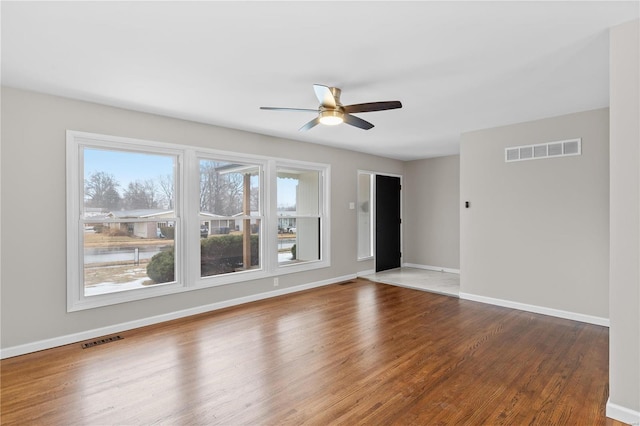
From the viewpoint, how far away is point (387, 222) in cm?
746

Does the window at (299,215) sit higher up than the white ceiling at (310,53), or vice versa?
the white ceiling at (310,53)

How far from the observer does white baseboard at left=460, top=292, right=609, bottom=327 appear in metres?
3.92

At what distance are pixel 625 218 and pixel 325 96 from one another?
234 centimetres

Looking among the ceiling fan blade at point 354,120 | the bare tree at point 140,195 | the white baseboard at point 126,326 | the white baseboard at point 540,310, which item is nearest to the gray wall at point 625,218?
the ceiling fan blade at point 354,120

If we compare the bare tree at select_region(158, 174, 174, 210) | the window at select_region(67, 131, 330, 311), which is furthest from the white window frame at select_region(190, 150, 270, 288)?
the bare tree at select_region(158, 174, 174, 210)

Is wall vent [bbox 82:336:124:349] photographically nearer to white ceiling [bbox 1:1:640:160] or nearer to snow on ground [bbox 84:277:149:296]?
snow on ground [bbox 84:277:149:296]

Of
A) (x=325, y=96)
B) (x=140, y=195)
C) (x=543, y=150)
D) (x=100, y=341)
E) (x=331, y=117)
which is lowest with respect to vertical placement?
(x=100, y=341)

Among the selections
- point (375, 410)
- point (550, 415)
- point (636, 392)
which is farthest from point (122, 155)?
point (636, 392)

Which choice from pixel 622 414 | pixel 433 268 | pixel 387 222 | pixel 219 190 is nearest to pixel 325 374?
pixel 622 414

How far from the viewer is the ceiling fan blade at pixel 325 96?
9.14 ft

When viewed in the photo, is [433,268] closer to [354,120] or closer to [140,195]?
[354,120]

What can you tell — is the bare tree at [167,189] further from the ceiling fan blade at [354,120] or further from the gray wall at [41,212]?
the ceiling fan blade at [354,120]

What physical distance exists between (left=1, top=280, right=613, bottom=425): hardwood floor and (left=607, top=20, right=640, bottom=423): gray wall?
34cm

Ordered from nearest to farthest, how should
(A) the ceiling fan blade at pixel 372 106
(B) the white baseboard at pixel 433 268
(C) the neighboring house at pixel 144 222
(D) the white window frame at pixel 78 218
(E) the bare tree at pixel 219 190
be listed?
(A) the ceiling fan blade at pixel 372 106 < (D) the white window frame at pixel 78 218 < (C) the neighboring house at pixel 144 222 < (E) the bare tree at pixel 219 190 < (B) the white baseboard at pixel 433 268
